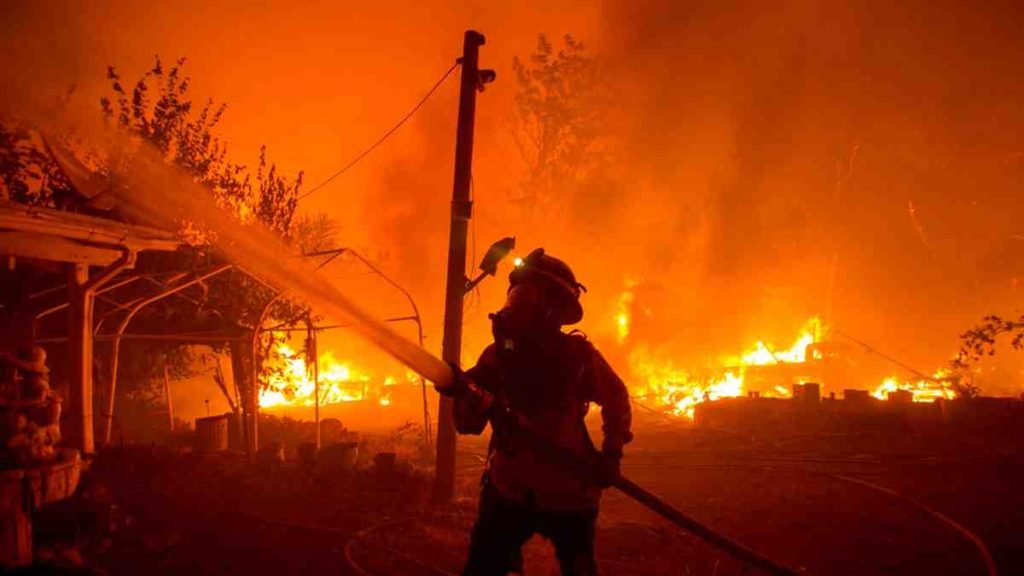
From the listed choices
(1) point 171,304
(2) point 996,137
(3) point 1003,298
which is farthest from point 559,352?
(2) point 996,137

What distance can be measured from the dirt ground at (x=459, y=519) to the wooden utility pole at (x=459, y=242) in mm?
527

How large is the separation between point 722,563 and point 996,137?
3688 cm

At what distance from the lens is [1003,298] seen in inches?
1238

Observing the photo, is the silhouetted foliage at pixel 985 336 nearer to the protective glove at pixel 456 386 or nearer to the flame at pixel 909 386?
the flame at pixel 909 386

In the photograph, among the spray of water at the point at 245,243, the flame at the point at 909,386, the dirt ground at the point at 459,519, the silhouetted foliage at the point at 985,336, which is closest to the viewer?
the spray of water at the point at 245,243

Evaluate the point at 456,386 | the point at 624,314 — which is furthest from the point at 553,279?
the point at 624,314

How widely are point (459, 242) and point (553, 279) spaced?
5.08 m

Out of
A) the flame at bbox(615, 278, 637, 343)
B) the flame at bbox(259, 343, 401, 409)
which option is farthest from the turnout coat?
the flame at bbox(615, 278, 637, 343)

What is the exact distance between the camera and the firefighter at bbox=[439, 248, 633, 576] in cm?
395

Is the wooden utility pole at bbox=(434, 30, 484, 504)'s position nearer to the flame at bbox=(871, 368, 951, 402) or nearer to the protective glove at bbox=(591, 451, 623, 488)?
the protective glove at bbox=(591, 451, 623, 488)

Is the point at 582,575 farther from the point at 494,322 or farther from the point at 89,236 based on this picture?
the point at 89,236

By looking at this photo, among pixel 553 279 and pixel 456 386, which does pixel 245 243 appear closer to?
pixel 553 279

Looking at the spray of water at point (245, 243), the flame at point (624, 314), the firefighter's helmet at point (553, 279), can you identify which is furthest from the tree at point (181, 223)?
the flame at point (624, 314)

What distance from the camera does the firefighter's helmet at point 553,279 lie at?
4.30 meters
